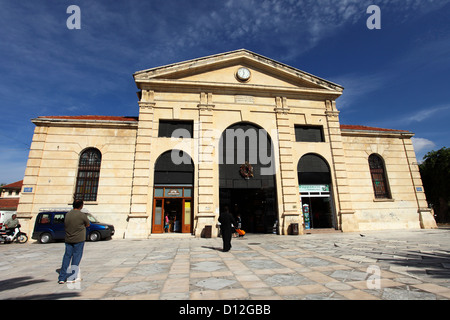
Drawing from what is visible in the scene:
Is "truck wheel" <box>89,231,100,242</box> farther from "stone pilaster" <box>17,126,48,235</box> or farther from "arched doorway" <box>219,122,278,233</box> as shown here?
"arched doorway" <box>219,122,278,233</box>

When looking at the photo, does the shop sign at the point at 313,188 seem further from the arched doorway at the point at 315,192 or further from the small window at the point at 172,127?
the small window at the point at 172,127

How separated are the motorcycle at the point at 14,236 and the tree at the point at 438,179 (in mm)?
40806

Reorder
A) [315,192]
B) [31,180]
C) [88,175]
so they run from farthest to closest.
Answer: [315,192] → [88,175] → [31,180]

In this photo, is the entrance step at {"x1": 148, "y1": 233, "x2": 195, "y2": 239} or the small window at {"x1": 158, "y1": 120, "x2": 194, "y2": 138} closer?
the entrance step at {"x1": 148, "y1": 233, "x2": 195, "y2": 239}

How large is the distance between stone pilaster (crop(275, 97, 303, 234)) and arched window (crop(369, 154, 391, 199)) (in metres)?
6.67

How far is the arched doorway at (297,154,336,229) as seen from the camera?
53.6 ft

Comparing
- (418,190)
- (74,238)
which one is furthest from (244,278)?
(418,190)

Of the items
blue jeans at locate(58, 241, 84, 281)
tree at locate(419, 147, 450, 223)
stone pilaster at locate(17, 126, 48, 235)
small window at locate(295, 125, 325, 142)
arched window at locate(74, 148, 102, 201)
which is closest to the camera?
blue jeans at locate(58, 241, 84, 281)

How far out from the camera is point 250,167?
15.8 metres

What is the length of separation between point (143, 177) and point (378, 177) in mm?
17505

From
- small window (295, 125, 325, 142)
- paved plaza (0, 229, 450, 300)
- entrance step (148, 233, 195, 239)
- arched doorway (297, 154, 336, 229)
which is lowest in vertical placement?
paved plaza (0, 229, 450, 300)

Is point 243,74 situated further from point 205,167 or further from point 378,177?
point 378,177

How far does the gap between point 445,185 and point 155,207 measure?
34.0 m

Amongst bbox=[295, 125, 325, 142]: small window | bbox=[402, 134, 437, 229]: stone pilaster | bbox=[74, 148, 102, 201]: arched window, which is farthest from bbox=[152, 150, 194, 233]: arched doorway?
bbox=[402, 134, 437, 229]: stone pilaster
